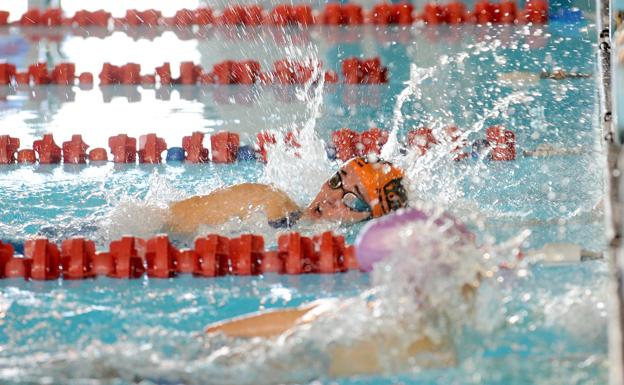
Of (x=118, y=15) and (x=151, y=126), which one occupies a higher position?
(x=118, y=15)

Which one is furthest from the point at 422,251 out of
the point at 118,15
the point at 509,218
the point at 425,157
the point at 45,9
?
the point at 45,9

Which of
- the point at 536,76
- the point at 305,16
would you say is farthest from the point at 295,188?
the point at 305,16

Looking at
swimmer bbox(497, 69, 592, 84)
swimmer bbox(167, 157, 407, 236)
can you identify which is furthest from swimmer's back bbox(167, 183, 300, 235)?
swimmer bbox(497, 69, 592, 84)

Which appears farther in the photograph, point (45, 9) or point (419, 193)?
point (45, 9)

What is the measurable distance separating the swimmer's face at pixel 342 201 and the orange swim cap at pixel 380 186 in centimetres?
2

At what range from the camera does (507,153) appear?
523 cm

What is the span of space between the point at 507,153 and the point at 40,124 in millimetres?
2930

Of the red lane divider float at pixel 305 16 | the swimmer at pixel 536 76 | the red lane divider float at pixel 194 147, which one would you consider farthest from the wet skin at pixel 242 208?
the red lane divider float at pixel 305 16

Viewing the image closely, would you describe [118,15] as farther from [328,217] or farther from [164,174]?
[328,217]

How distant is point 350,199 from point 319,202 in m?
0.16

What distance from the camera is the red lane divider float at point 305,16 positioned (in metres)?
9.02

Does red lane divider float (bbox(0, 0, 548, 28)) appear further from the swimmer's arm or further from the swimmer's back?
the swimmer's arm

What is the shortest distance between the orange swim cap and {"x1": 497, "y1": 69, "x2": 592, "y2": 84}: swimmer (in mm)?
3021

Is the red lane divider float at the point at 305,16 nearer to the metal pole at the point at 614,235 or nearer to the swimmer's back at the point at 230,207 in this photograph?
the metal pole at the point at 614,235
